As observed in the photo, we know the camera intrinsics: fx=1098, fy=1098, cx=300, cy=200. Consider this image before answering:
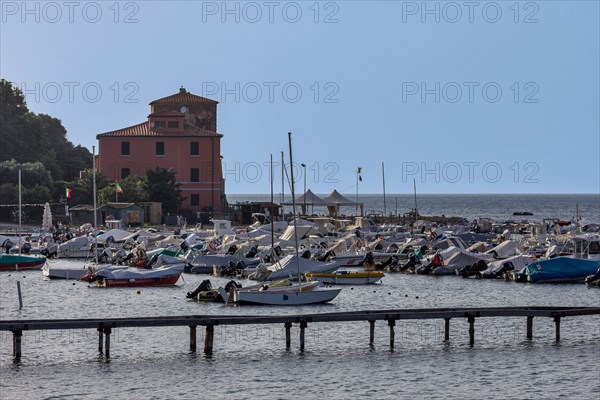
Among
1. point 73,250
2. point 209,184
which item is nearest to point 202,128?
point 209,184

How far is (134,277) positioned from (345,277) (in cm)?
1305

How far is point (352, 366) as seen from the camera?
4012cm

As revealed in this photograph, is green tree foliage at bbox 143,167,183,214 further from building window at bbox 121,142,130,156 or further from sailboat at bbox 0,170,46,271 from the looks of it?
sailboat at bbox 0,170,46,271

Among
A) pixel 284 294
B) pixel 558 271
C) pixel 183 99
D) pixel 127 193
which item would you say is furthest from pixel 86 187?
pixel 284 294

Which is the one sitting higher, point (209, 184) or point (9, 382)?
point (209, 184)

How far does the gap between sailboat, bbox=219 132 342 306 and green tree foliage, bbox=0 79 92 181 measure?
8696cm

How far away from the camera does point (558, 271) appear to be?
68.4 m

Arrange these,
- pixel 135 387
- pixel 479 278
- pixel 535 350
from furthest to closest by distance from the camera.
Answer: pixel 479 278 → pixel 535 350 → pixel 135 387

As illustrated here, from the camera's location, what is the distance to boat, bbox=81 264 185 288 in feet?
223

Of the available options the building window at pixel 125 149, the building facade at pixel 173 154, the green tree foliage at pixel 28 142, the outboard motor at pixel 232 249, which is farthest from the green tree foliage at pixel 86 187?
the outboard motor at pixel 232 249

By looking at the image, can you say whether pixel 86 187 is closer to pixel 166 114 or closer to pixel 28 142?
pixel 166 114

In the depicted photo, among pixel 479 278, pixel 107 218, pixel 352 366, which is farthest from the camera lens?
pixel 107 218

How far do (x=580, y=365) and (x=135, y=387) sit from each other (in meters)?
16.3

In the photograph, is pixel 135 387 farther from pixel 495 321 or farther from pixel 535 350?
pixel 495 321
